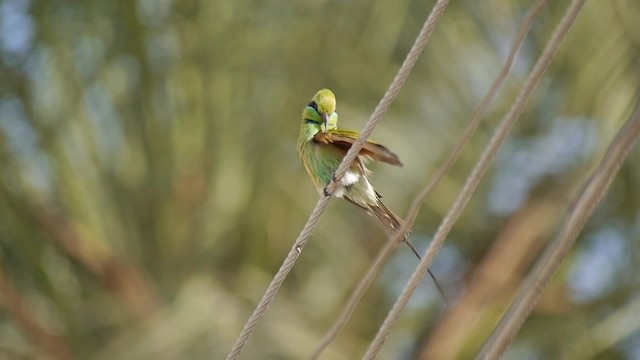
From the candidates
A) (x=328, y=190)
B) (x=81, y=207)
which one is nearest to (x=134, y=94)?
(x=81, y=207)

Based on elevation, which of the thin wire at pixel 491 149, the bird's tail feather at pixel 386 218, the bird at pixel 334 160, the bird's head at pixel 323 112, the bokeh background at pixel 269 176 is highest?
the bokeh background at pixel 269 176

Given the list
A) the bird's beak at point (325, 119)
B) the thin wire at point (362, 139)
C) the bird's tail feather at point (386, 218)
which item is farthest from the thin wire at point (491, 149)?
the bird's beak at point (325, 119)

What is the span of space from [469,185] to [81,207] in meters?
4.56

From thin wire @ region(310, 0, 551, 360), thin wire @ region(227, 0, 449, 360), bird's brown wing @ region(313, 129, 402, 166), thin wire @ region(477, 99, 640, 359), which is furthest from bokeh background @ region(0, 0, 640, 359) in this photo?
thin wire @ region(477, 99, 640, 359)

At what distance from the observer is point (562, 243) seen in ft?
5.05

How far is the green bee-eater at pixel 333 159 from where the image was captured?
266 centimetres

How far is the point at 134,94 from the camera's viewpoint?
6.15 metres

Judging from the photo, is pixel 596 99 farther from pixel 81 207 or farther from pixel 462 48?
pixel 81 207

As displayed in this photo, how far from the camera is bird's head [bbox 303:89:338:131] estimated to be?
9.48 ft

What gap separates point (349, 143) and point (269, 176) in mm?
3837

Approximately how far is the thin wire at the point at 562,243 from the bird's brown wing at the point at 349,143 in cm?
45

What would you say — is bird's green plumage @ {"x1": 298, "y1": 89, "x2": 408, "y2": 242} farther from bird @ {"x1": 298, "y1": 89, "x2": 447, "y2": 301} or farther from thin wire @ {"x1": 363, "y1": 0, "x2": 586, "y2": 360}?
thin wire @ {"x1": 363, "y1": 0, "x2": 586, "y2": 360}

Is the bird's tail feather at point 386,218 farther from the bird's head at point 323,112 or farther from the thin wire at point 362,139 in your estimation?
the thin wire at point 362,139

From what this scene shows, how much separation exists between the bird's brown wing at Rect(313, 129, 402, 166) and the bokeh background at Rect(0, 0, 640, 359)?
312 centimetres
